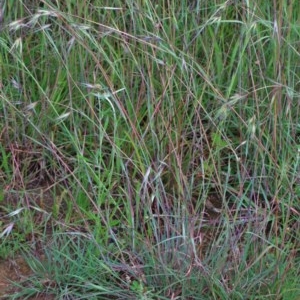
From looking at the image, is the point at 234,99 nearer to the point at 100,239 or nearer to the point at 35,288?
the point at 100,239

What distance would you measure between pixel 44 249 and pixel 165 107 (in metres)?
0.64

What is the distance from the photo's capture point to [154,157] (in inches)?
118

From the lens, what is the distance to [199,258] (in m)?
2.71

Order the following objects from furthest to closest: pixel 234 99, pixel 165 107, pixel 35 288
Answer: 1. pixel 165 107
2. pixel 35 288
3. pixel 234 99

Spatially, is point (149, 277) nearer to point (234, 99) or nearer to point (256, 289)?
point (256, 289)

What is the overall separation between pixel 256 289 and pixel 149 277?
335 mm

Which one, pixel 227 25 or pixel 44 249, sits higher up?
pixel 227 25

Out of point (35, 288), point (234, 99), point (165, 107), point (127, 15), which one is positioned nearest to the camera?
point (234, 99)

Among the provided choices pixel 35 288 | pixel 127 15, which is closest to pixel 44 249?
pixel 35 288

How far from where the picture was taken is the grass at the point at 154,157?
105 inches

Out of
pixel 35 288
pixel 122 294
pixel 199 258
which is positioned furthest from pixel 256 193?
pixel 35 288

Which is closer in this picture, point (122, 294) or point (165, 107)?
point (122, 294)

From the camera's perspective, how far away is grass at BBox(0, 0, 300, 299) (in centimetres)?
268

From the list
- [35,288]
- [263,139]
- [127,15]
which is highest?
[127,15]
